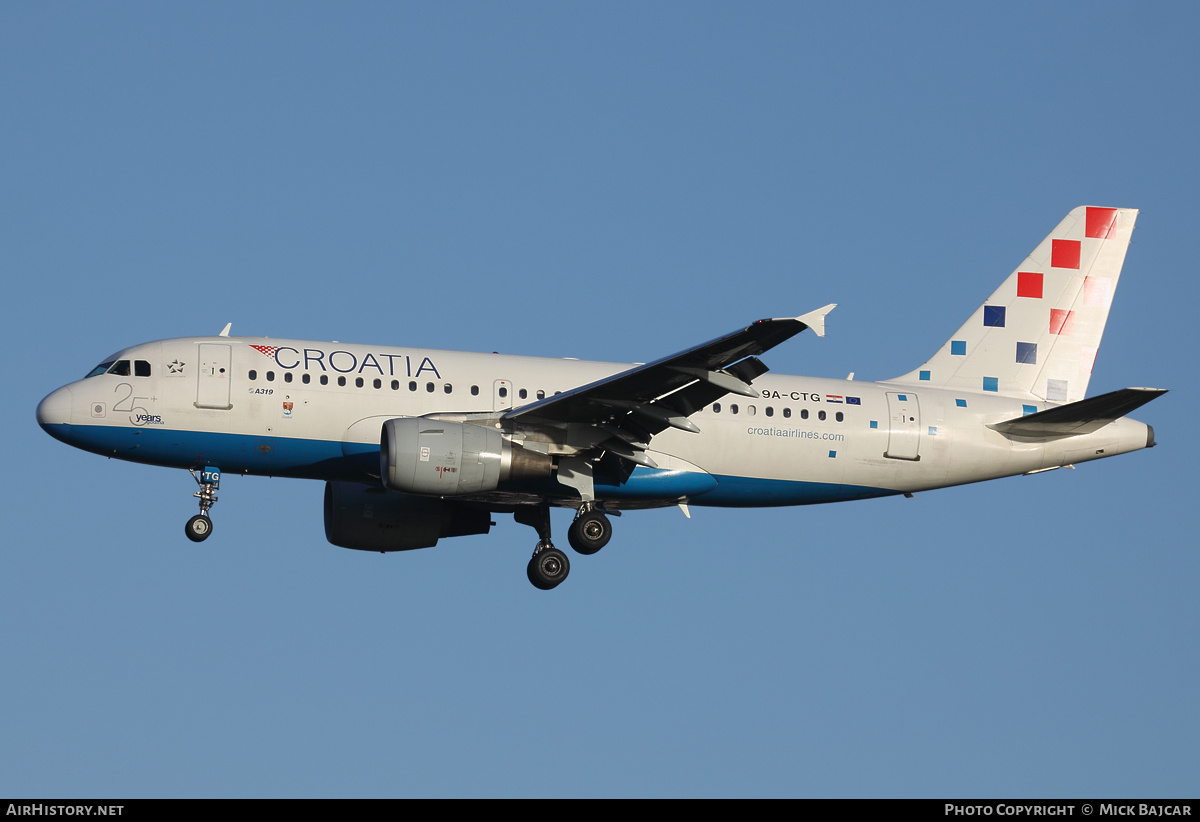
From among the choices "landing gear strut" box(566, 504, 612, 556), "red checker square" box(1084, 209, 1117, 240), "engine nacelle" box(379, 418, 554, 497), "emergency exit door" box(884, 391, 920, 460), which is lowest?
"landing gear strut" box(566, 504, 612, 556)

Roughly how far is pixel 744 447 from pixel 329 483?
9.95 m

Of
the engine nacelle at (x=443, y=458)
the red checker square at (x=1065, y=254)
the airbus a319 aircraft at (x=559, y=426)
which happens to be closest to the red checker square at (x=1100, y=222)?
the red checker square at (x=1065, y=254)

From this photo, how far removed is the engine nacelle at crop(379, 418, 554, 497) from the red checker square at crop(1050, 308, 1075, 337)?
591 inches

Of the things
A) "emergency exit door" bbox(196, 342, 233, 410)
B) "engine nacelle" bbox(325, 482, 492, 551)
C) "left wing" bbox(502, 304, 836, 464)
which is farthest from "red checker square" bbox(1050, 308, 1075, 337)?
"emergency exit door" bbox(196, 342, 233, 410)

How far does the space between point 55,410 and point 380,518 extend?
773cm

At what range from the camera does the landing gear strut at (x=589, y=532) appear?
1238 inches

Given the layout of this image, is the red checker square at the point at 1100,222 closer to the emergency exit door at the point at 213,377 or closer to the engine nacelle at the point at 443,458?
the engine nacelle at the point at 443,458

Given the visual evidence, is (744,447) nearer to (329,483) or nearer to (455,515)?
(455,515)

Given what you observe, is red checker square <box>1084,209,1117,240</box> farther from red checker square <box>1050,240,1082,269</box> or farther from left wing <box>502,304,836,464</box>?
left wing <box>502,304,836,464</box>

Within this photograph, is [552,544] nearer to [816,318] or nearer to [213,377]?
[213,377]

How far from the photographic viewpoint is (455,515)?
3497 cm

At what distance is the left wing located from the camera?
86.9ft

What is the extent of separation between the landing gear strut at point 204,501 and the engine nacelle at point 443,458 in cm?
396

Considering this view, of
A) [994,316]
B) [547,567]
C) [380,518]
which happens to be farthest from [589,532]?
[994,316]
